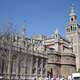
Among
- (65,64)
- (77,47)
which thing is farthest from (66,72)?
(77,47)

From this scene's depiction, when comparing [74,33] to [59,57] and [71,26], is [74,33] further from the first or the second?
[59,57]

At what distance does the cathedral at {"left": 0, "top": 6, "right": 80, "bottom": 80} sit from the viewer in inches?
1826

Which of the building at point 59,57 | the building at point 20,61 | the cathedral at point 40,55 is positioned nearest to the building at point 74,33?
the cathedral at point 40,55

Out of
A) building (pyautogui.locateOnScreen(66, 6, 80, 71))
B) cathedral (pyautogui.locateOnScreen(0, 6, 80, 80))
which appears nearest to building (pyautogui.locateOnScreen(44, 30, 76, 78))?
cathedral (pyautogui.locateOnScreen(0, 6, 80, 80))

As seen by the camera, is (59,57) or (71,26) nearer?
(59,57)

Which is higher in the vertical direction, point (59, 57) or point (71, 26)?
point (71, 26)

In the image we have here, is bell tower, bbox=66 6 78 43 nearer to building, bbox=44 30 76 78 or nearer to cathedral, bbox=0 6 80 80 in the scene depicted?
cathedral, bbox=0 6 80 80

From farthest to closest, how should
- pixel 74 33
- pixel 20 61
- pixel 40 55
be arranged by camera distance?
1. pixel 74 33
2. pixel 40 55
3. pixel 20 61

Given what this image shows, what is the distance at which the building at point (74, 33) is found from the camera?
A: 7999 centimetres

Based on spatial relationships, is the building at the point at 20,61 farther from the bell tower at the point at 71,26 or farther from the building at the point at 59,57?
the bell tower at the point at 71,26

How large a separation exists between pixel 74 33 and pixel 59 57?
14018 millimetres

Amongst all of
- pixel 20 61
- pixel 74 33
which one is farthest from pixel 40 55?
pixel 74 33

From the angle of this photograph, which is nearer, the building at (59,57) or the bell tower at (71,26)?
the building at (59,57)

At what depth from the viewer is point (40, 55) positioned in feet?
195
